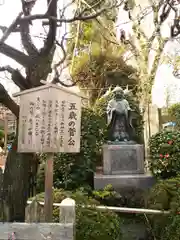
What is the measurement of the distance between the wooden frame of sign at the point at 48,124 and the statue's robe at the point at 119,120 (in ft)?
14.2

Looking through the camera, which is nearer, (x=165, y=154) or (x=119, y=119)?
(x=165, y=154)

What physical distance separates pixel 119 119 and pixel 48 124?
465 centimetres

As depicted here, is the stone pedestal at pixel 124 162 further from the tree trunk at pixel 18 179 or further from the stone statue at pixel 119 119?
the tree trunk at pixel 18 179

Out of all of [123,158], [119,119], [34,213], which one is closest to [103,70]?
[119,119]

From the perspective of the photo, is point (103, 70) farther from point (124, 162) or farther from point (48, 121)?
point (48, 121)

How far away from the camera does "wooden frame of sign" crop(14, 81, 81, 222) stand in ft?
9.87

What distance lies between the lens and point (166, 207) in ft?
12.3

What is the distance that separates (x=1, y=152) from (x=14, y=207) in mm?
8190

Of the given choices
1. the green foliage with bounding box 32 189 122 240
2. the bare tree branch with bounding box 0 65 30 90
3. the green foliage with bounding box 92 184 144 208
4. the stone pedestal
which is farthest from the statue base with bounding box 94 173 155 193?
the bare tree branch with bounding box 0 65 30 90

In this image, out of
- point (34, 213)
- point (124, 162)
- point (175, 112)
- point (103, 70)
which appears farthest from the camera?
point (103, 70)

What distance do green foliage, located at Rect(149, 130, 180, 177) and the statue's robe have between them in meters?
0.87

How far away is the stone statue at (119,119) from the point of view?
7375 millimetres

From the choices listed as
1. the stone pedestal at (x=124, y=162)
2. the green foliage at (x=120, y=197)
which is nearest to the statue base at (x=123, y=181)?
the stone pedestal at (x=124, y=162)

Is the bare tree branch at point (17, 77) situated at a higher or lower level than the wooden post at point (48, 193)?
higher
